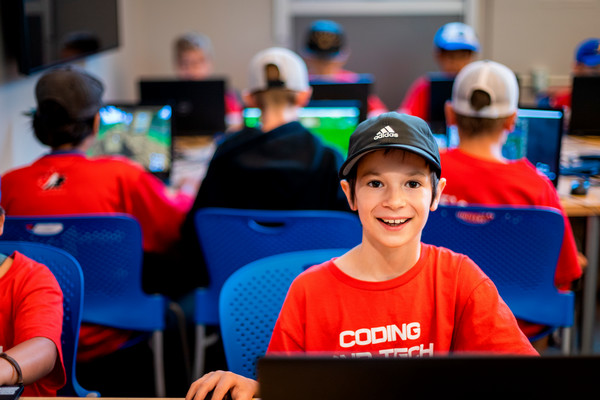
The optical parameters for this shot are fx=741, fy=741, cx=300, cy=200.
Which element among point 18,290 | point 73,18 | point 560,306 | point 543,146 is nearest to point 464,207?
point 560,306

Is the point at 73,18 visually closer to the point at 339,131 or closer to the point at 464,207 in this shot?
the point at 339,131

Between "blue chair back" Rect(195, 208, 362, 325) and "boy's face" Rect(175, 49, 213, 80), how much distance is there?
8.30 feet

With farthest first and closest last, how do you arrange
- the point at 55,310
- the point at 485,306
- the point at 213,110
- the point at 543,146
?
1. the point at 213,110
2. the point at 543,146
3. the point at 55,310
4. the point at 485,306

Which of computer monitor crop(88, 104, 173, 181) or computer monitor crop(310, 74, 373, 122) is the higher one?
computer monitor crop(310, 74, 373, 122)

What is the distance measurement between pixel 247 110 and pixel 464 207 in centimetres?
166

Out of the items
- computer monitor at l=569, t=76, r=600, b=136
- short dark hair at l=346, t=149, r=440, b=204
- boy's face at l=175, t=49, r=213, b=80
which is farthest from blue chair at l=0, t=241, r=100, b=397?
boy's face at l=175, t=49, r=213, b=80

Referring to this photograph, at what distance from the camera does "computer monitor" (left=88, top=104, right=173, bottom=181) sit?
121 inches

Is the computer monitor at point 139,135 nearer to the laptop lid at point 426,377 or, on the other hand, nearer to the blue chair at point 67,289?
the blue chair at point 67,289

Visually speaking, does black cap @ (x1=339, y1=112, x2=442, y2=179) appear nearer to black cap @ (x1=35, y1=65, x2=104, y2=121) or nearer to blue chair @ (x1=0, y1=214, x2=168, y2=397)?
blue chair @ (x1=0, y1=214, x2=168, y2=397)

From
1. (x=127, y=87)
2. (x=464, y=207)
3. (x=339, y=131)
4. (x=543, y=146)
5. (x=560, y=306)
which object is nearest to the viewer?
(x=464, y=207)

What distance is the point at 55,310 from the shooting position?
148cm

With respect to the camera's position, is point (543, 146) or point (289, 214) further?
point (543, 146)

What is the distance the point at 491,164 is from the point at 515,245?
277 mm

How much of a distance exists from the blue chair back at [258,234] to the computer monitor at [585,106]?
1.98m
